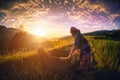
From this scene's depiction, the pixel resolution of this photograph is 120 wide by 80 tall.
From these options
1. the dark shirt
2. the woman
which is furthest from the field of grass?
the dark shirt

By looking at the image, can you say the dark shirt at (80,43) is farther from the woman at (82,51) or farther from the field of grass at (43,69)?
the field of grass at (43,69)

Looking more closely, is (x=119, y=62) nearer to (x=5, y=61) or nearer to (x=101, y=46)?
(x=101, y=46)

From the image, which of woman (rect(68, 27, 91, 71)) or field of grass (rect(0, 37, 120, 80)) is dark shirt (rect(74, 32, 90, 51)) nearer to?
woman (rect(68, 27, 91, 71))

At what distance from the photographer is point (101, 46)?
29.8 feet

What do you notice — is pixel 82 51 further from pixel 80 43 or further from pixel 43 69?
pixel 43 69

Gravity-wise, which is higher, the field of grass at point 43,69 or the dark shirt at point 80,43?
the dark shirt at point 80,43

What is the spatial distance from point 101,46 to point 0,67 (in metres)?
4.57

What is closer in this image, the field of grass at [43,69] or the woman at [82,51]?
the field of grass at [43,69]

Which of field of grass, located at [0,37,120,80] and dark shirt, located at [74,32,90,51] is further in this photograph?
dark shirt, located at [74,32,90,51]

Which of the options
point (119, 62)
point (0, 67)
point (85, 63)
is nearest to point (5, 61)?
point (0, 67)

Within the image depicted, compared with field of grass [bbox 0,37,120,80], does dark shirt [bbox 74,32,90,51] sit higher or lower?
higher

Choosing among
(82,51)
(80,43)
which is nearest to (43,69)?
(82,51)

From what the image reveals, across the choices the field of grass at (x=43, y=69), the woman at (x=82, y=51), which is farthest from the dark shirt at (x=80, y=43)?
the field of grass at (x=43, y=69)

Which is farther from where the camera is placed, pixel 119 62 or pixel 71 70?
pixel 119 62
